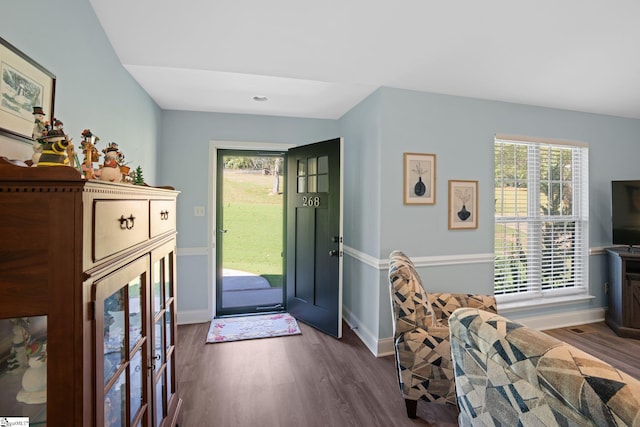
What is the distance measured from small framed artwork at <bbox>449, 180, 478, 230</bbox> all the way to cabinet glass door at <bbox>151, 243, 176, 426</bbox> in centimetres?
255

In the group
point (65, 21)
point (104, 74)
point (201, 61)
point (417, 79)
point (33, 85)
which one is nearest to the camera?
point (33, 85)

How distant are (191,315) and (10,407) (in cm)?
290

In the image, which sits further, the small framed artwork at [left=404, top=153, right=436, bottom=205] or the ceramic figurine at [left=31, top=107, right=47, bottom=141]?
the small framed artwork at [left=404, top=153, right=436, bottom=205]

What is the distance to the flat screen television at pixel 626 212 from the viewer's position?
3.28 meters

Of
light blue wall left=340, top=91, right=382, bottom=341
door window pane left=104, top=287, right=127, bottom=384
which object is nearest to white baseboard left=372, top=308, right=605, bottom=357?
light blue wall left=340, top=91, right=382, bottom=341

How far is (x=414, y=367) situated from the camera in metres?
1.80

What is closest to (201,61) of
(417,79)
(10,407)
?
(417,79)

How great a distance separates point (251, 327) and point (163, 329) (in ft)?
6.25

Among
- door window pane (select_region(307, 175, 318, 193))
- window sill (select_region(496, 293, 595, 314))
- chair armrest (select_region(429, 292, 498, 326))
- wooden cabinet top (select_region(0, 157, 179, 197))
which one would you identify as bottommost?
window sill (select_region(496, 293, 595, 314))

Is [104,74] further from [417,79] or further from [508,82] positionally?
[508,82]

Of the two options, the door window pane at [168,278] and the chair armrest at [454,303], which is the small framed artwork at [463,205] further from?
the door window pane at [168,278]

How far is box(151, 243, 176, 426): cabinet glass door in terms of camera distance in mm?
1364

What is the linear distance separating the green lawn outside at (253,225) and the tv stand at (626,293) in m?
3.93

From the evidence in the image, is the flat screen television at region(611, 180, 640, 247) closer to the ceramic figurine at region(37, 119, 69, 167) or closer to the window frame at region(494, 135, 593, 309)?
the window frame at region(494, 135, 593, 309)
